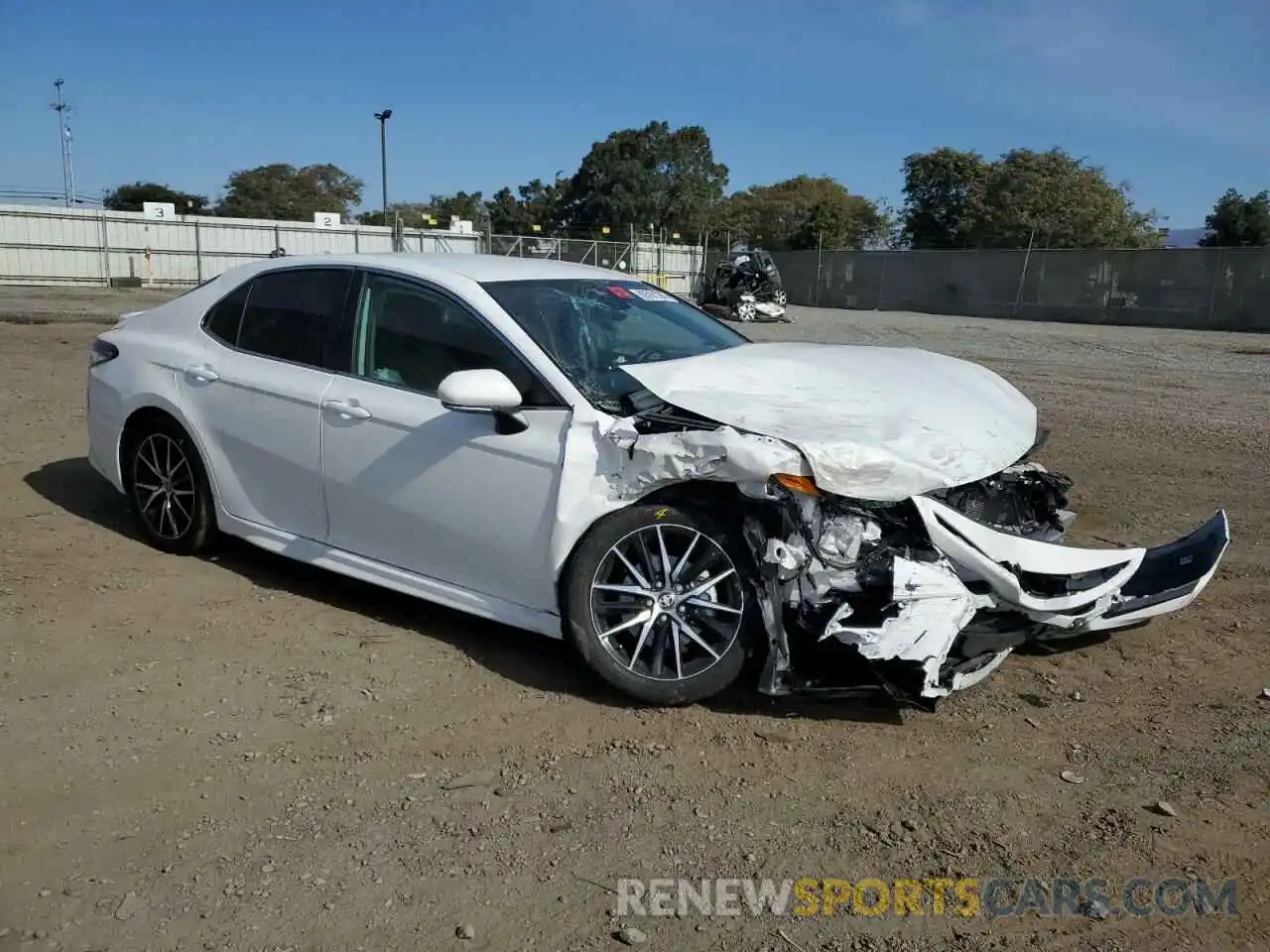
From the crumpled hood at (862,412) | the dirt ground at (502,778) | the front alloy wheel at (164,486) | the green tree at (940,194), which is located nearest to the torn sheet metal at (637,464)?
the crumpled hood at (862,412)

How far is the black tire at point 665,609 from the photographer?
369cm

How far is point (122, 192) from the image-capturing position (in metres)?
74.8

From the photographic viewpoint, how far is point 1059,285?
3366 centimetres

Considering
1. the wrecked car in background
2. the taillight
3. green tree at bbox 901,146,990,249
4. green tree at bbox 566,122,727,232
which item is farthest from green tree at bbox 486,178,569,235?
the taillight

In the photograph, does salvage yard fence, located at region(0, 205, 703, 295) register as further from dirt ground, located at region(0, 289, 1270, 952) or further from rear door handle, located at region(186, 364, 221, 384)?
dirt ground, located at region(0, 289, 1270, 952)

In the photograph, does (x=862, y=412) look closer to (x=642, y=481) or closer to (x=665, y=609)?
(x=642, y=481)

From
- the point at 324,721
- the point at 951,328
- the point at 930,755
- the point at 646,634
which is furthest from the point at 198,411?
the point at 951,328

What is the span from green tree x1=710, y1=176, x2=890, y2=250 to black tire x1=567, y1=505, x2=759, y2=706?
2006 inches

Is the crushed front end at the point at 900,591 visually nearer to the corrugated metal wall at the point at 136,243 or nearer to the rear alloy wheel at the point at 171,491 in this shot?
the rear alloy wheel at the point at 171,491

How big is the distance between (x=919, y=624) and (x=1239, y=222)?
57.6 m

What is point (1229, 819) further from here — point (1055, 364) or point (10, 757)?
point (1055, 364)

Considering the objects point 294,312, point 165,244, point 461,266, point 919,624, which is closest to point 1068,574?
point 919,624

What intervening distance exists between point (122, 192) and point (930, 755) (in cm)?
8321

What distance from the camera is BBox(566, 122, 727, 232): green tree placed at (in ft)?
221
